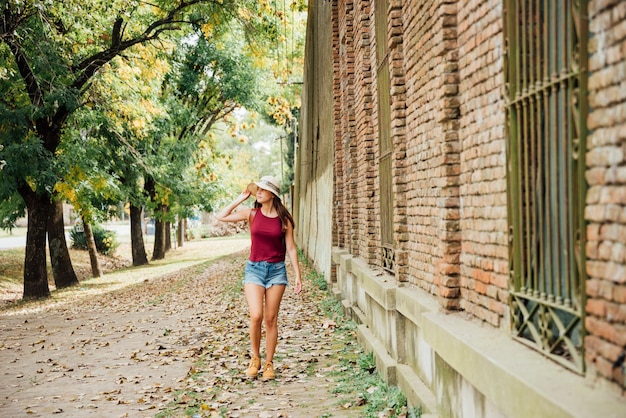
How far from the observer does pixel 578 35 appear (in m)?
2.89

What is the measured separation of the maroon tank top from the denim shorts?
5 cm

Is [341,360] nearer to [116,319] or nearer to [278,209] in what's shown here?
[278,209]

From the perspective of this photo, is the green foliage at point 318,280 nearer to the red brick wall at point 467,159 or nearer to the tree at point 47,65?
A: the red brick wall at point 467,159

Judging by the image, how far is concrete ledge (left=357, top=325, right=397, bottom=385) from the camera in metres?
6.70

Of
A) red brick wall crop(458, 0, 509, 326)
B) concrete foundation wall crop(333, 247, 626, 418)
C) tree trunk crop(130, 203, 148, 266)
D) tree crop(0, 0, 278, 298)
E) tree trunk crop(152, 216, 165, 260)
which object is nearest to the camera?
concrete foundation wall crop(333, 247, 626, 418)

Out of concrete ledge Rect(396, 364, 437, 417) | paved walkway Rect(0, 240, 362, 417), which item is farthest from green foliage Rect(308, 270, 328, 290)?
concrete ledge Rect(396, 364, 437, 417)

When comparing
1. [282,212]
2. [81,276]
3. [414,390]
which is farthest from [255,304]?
[81,276]

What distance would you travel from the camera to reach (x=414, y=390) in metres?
5.71

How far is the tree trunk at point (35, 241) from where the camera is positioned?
738 inches

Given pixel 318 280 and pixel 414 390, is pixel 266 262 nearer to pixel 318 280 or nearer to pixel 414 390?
pixel 414 390

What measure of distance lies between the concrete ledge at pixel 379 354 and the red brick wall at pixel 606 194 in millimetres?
3910

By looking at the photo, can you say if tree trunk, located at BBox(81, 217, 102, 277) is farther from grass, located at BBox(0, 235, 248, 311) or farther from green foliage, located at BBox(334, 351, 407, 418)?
green foliage, located at BBox(334, 351, 407, 418)

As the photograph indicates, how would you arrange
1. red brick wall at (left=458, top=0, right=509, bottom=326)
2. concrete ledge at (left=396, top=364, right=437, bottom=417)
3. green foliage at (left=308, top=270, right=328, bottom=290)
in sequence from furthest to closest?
green foliage at (left=308, top=270, right=328, bottom=290) → concrete ledge at (left=396, top=364, right=437, bottom=417) → red brick wall at (left=458, top=0, right=509, bottom=326)

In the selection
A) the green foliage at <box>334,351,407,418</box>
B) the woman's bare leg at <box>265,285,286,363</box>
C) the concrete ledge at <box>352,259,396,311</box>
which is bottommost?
the green foliage at <box>334,351,407,418</box>
